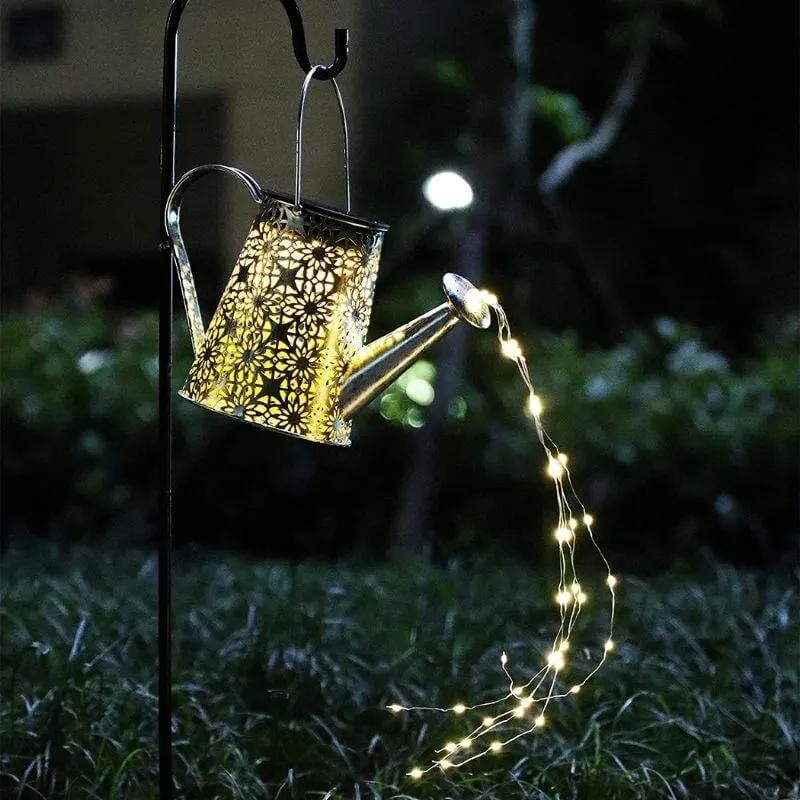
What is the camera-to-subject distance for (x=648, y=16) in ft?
14.3

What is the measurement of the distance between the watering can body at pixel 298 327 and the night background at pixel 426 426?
2.33 feet

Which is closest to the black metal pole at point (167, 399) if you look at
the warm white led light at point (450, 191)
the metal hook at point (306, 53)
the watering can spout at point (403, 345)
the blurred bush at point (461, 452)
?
the metal hook at point (306, 53)

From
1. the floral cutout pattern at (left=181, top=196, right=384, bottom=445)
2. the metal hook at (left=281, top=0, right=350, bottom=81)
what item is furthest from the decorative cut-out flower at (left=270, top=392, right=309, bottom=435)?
the metal hook at (left=281, top=0, right=350, bottom=81)

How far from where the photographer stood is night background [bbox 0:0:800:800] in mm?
2125

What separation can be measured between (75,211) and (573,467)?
9.22ft

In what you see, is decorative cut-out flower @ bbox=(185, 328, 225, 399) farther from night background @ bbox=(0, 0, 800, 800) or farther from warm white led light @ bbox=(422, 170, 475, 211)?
warm white led light @ bbox=(422, 170, 475, 211)

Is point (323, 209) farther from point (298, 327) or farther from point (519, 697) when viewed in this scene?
point (519, 697)

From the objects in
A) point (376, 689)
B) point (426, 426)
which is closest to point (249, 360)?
point (376, 689)

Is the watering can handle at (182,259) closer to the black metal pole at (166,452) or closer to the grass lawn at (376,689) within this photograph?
the black metal pole at (166,452)

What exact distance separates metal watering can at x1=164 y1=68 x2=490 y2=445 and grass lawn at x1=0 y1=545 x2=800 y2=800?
0.70 meters

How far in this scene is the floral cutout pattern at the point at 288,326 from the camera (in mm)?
1388

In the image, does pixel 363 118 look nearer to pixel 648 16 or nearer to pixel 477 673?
pixel 648 16

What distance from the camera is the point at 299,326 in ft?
4.61

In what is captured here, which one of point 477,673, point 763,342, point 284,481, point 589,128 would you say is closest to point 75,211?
point 284,481
